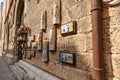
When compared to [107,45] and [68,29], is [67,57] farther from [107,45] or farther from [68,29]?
[107,45]

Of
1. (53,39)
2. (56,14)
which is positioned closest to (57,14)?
(56,14)

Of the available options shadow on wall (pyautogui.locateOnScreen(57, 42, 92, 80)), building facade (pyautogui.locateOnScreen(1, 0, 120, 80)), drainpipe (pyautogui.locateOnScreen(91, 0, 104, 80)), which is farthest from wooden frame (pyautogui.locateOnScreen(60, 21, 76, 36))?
drainpipe (pyautogui.locateOnScreen(91, 0, 104, 80))

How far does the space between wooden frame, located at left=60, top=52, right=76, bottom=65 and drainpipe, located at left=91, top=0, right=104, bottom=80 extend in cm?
41

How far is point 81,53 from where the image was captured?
1524mm

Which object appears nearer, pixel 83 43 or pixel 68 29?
pixel 83 43

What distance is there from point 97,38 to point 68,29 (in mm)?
529

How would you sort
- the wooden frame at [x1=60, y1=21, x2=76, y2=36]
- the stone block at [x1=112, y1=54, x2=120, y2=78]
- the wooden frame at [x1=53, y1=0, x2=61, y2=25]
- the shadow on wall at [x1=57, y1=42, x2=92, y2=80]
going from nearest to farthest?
the stone block at [x1=112, y1=54, x2=120, y2=78] < the shadow on wall at [x1=57, y1=42, x2=92, y2=80] < the wooden frame at [x1=60, y1=21, x2=76, y2=36] < the wooden frame at [x1=53, y1=0, x2=61, y2=25]

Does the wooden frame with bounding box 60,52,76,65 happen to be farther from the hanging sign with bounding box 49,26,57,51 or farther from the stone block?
the stone block

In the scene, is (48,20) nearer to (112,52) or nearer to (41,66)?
(41,66)

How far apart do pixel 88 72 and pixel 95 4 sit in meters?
0.61

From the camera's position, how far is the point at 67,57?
5.67 ft

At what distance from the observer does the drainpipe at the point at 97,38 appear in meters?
1.22

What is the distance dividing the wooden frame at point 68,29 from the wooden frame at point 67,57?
24cm

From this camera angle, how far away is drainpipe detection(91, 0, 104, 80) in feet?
4.00
